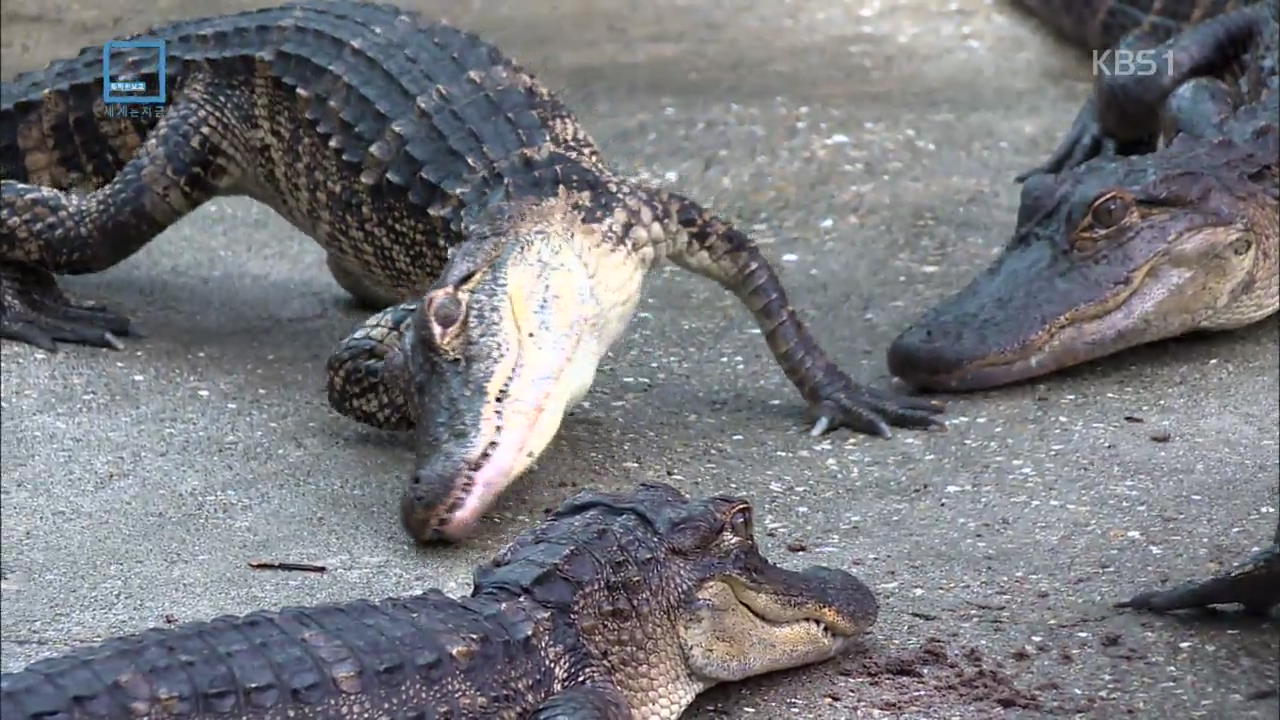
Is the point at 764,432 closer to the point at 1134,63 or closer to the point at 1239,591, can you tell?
the point at 1239,591

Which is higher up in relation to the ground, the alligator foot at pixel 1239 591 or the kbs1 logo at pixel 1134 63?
the kbs1 logo at pixel 1134 63

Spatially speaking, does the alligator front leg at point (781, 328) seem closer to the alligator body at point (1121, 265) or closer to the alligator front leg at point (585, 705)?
the alligator body at point (1121, 265)

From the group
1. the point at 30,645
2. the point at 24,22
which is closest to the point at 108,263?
the point at 24,22

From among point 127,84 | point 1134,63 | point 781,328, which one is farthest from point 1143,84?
point 127,84

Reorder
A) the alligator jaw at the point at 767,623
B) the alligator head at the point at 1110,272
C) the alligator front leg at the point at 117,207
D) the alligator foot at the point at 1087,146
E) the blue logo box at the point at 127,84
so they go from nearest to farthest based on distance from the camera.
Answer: the alligator jaw at the point at 767,623, the blue logo box at the point at 127,84, the alligator head at the point at 1110,272, the alligator front leg at the point at 117,207, the alligator foot at the point at 1087,146

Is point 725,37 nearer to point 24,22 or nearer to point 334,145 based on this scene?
point 334,145

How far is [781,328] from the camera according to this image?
3.87m

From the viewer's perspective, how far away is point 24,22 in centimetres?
419

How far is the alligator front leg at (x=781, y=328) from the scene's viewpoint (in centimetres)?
374

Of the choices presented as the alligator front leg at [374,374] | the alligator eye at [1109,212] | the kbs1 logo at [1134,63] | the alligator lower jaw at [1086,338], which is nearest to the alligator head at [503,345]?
the alligator front leg at [374,374]

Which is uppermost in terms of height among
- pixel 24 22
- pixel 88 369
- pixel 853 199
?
pixel 24 22

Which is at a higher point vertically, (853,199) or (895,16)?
(895,16)

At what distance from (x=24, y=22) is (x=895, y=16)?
2.90 m

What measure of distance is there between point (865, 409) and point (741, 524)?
1187 mm
